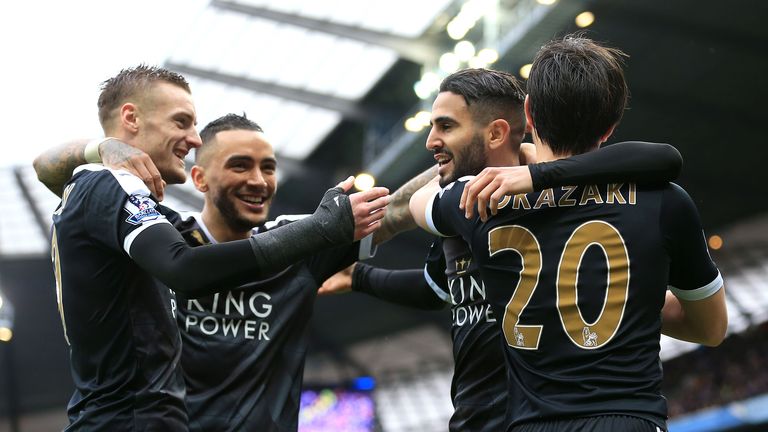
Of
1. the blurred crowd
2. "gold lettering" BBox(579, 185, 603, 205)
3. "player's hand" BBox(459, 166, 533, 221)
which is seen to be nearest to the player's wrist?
"player's hand" BBox(459, 166, 533, 221)

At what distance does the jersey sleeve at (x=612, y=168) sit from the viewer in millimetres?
2850

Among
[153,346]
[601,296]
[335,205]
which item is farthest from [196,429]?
[601,296]

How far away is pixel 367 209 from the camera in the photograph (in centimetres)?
343

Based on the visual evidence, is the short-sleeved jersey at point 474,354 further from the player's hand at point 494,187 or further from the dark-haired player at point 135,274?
the player's hand at point 494,187

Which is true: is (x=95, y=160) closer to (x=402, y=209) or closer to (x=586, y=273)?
(x=402, y=209)

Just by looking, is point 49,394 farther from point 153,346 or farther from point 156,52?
point 153,346

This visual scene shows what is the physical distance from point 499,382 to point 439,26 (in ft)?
66.9

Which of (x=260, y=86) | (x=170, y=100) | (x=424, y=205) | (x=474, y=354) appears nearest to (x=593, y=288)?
(x=424, y=205)

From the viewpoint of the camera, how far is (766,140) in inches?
808

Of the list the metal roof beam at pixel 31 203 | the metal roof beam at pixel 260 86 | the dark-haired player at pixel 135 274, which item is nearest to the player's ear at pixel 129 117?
the dark-haired player at pixel 135 274

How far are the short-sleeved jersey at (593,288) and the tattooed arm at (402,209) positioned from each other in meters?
1.60

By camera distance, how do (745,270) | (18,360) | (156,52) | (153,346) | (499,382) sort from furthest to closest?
(18,360) < (745,270) < (156,52) < (499,382) < (153,346)

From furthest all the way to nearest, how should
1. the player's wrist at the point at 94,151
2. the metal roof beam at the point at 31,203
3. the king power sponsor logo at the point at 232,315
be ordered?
the metal roof beam at the point at 31,203 < the king power sponsor logo at the point at 232,315 < the player's wrist at the point at 94,151

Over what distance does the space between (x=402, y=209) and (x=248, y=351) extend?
1041mm
